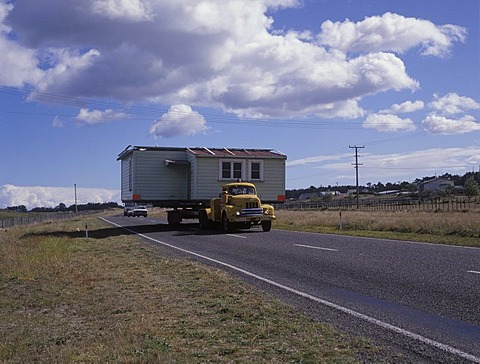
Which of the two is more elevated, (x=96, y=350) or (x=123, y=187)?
(x=123, y=187)

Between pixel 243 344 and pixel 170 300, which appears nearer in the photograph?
pixel 243 344

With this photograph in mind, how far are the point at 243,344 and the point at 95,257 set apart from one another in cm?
1204

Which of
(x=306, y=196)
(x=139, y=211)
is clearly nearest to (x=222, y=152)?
(x=139, y=211)

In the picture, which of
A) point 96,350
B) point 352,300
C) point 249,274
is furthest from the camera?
point 249,274

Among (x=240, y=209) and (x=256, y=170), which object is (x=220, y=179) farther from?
(x=240, y=209)

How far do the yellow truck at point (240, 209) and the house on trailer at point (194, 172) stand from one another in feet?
7.32

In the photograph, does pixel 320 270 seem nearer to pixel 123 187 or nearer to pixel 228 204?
pixel 228 204

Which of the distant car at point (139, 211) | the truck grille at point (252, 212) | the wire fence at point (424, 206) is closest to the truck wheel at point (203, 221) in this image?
the truck grille at point (252, 212)

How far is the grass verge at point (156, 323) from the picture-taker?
622 cm

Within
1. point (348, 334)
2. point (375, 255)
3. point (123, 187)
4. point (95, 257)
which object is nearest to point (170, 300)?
point (348, 334)

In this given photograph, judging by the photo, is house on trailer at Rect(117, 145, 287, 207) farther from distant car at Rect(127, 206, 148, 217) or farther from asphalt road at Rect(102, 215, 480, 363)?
distant car at Rect(127, 206, 148, 217)

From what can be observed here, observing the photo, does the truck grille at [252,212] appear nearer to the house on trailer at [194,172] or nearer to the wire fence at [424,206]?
the house on trailer at [194,172]

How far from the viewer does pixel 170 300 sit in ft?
31.4

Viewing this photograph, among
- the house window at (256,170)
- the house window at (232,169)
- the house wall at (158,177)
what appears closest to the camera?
the house wall at (158,177)
